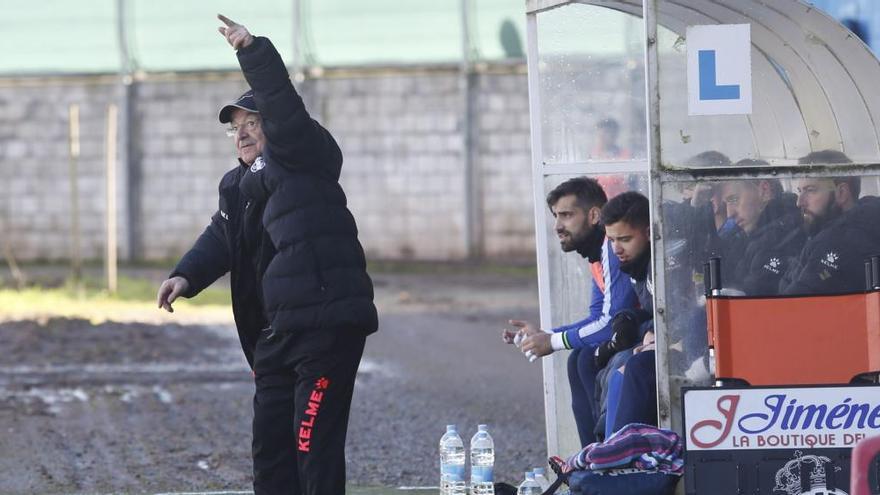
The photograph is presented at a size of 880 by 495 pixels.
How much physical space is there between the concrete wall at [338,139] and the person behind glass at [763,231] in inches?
774

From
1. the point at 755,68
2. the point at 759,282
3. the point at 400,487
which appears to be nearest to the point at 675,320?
the point at 759,282

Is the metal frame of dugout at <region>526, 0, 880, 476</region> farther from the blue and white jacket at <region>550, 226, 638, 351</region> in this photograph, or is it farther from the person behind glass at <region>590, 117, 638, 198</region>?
the blue and white jacket at <region>550, 226, 638, 351</region>

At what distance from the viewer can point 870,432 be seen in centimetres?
637

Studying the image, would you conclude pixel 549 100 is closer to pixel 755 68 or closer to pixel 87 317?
pixel 755 68

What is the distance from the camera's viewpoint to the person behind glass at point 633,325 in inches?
280

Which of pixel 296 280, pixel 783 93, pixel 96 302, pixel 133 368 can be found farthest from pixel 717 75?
pixel 96 302

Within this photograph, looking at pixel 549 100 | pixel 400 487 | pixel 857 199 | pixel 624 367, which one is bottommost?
pixel 400 487

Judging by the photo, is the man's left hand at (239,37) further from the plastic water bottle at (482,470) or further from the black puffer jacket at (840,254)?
the black puffer jacket at (840,254)

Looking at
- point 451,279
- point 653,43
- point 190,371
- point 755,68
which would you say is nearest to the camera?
point 653,43

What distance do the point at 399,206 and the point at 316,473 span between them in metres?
20.6

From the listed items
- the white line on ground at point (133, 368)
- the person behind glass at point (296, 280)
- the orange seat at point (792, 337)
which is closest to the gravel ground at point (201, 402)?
the white line on ground at point (133, 368)

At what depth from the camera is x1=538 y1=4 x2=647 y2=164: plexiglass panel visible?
8266 millimetres

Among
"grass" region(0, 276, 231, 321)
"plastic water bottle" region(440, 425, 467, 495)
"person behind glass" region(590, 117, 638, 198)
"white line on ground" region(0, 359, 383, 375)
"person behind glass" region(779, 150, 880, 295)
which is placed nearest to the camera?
"person behind glass" region(779, 150, 880, 295)

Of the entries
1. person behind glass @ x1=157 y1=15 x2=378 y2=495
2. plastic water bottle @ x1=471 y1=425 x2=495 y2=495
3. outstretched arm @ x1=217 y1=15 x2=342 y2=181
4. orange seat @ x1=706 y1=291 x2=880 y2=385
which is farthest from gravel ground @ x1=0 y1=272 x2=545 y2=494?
outstretched arm @ x1=217 y1=15 x2=342 y2=181
